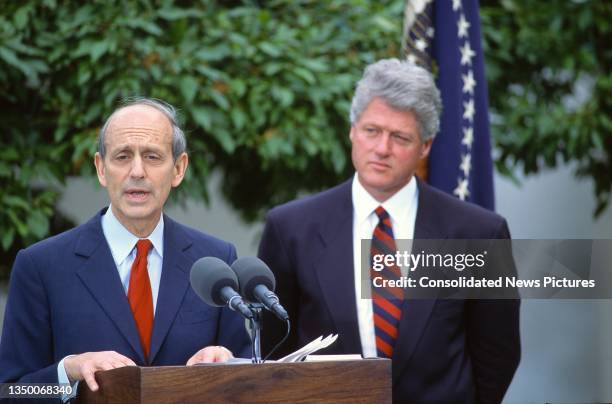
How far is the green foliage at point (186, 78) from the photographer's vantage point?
17.3 feet

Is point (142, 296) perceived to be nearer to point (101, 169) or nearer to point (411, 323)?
point (101, 169)

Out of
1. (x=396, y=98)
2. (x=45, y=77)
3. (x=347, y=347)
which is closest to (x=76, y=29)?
(x=45, y=77)

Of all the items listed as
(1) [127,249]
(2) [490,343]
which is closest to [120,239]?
(1) [127,249]

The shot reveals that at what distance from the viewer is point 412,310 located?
372 centimetres

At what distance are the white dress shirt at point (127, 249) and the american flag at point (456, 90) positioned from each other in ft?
6.26

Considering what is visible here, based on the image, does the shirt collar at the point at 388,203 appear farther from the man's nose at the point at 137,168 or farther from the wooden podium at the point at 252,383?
the wooden podium at the point at 252,383

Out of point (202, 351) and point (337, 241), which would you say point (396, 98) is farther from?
point (202, 351)

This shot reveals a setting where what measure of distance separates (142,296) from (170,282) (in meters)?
0.09

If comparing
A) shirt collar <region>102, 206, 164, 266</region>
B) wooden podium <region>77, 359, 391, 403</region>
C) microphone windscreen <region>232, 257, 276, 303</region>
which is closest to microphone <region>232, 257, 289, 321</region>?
microphone windscreen <region>232, 257, 276, 303</region>

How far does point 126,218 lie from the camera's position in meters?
3.22

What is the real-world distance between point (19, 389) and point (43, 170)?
2.51 m

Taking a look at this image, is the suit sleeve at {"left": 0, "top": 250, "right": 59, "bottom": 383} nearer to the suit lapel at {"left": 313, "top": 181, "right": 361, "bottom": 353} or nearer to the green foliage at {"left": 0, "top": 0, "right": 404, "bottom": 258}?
the suit lapel at {"left": 313, "top": 181, "right": 361, "bottom": 353}

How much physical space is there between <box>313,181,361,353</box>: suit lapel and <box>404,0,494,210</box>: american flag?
1019mm

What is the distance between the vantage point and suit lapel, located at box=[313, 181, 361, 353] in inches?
146
